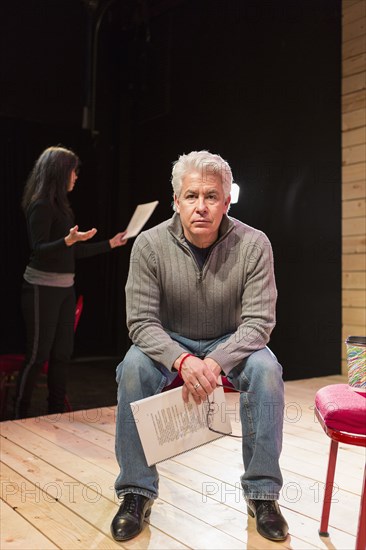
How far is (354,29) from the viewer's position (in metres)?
4.30

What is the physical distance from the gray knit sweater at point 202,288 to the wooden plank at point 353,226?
8.62ft

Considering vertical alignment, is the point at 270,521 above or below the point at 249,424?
below

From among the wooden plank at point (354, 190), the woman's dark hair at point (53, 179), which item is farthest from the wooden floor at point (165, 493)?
the wooden plank at point (354, 190)

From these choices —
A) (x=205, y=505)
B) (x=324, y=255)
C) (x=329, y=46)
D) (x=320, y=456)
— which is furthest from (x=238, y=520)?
(x=329, y=46)

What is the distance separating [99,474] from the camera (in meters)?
2.15

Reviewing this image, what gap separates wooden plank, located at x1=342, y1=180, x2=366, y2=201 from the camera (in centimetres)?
425

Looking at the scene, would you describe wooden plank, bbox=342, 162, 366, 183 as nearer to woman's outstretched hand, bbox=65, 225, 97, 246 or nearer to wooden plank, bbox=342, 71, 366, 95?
wooden plank, bbox=342, 71, 366, 95

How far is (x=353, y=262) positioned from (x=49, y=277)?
2378 millimetres

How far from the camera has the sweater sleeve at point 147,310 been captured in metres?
1.67

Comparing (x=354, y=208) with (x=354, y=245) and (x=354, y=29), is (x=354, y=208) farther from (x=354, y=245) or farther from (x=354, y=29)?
(x=354, y=29)

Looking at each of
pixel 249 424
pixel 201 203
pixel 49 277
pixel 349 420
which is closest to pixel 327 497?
pixel 249 424

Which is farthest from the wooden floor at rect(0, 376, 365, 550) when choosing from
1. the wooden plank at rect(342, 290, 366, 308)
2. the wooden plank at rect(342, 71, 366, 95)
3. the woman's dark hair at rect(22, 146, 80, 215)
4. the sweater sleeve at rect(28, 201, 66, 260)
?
the wooden plank at rect(342, 71, 366, 95)

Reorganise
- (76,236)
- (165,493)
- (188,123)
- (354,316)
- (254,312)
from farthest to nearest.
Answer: (188,123) < (354,316) < (76,236) < (165,493) < (254,312)

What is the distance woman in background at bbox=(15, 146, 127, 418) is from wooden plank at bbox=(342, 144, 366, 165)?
83.4 inches
